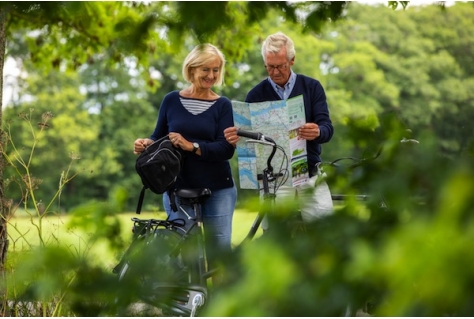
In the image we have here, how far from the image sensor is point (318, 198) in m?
1.59

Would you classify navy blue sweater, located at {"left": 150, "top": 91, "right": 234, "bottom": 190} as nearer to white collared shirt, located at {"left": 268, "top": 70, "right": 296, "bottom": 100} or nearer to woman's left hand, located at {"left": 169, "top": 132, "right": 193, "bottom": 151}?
woman's left hand, located at {"left": 169, "top": 132, "right": 193, "bottom": 151}

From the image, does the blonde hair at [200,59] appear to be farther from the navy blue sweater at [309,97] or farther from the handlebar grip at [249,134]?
the handlebar grip at [249,134]

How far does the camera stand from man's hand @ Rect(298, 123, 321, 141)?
13.5 ft

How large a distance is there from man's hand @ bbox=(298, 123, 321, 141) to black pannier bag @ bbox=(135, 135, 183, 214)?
2.31ft

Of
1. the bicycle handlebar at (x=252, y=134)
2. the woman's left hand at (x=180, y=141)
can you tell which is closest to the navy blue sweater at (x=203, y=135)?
the woman's left hand at (x=180, y=141)

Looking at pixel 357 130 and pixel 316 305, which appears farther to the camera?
pixel 357 130

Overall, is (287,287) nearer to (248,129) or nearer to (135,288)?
(135,288)

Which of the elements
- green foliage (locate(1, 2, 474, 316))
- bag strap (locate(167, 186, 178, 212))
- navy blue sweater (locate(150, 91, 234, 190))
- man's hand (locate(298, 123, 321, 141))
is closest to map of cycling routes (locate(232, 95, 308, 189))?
man's hand (locate(298, 123, 321, 141))

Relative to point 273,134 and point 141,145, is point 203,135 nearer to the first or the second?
point 141,145

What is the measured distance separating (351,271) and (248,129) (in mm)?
3035

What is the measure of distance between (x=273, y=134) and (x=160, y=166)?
0.64m

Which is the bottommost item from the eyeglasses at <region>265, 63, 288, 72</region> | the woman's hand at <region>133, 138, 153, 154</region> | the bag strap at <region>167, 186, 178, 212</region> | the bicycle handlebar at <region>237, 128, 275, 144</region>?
the bag strap at <region>167, 186, 178, 212</region>

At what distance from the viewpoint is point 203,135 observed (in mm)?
4477

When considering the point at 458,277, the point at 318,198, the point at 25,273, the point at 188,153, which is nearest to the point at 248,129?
the point at 188,153
